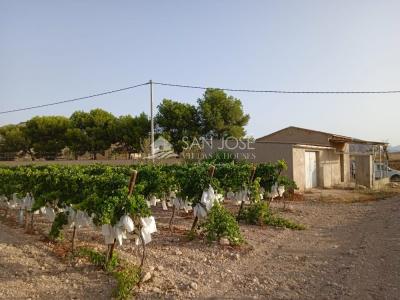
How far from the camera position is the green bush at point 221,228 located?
27.0ft

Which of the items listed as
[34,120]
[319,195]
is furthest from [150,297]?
[34,120]

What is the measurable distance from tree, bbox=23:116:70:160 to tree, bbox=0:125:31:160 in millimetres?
1155

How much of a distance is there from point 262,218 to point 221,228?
287cm

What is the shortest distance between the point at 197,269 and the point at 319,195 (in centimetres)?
1285

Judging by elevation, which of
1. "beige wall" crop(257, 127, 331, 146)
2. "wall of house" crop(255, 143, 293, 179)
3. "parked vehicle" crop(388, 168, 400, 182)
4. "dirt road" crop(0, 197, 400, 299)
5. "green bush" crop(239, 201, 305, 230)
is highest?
"beige wall" crop(257, 127, 331, 146)

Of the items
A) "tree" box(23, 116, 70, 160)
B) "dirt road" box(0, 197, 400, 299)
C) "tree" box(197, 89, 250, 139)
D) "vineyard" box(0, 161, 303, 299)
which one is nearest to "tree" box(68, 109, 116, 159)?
"tree" box(23, 116, 70, 160)

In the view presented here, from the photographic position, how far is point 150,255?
23.4ft

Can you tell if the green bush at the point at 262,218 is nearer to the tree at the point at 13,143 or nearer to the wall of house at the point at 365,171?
the wall of house at the point at 365,171

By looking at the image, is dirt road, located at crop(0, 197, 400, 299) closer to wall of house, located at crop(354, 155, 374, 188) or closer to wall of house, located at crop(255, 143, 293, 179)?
wall of house, located at crop(255, 143, 293, 179)

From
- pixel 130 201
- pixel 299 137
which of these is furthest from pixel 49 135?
pixel 130 201

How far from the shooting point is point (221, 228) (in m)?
8.27

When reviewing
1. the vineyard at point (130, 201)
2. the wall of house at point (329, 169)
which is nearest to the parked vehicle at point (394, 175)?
the wall of house at point (329, 169)

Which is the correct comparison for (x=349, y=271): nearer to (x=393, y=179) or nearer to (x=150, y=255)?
(x=150, y=255)

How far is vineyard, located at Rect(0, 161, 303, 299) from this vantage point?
5.79 metres
